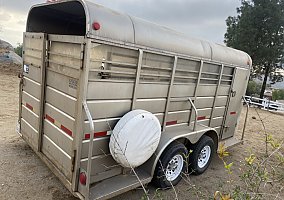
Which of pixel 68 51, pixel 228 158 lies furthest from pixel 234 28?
pixel 68 51

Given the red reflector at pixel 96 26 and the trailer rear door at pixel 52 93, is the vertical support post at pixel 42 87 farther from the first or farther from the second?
the red reflector at pixel 96 26

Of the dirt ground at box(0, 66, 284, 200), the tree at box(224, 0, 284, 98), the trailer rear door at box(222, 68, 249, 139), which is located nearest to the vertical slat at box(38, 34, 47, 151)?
the dirt ground at box(0, 66, 284, 200)

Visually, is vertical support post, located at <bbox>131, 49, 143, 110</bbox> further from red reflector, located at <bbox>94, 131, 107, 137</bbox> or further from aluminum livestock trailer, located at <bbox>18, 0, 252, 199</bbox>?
red reflector, located at <bbox>94, 131, 107, 137</bbox>

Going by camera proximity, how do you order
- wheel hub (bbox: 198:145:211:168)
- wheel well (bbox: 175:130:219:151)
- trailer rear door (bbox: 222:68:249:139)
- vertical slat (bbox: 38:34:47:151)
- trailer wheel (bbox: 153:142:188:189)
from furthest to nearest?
trailer rear door (bbox: 222:68:249:139)
wheel hub (bbox: 198:145:211:168)
wheel well (bbox: 175:130:219:151)
trailer wheel (bbox: 153:142:188:189)
vertical slat (bbox: 38:34:47:151)

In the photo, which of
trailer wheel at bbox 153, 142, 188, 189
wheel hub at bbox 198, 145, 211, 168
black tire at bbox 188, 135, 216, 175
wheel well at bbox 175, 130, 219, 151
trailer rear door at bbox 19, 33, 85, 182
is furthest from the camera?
wheel hub at bbox 198, 145, 211, 168

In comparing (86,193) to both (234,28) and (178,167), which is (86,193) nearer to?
(178,167)

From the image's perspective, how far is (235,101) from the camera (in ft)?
16.9

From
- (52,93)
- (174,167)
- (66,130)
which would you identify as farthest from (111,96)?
(174,167)

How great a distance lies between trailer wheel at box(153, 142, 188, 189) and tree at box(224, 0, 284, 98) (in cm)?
1556

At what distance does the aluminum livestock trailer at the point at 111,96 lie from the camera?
8.55ft

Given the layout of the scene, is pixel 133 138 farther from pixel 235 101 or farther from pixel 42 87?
pixel 235 101

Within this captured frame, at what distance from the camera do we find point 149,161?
3.26m

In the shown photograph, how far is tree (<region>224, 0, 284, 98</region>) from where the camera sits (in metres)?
16.7

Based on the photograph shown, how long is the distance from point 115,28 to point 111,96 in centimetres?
76
